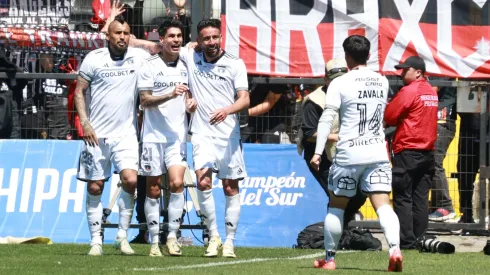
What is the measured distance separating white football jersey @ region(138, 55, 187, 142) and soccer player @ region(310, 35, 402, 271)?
91.4 inches

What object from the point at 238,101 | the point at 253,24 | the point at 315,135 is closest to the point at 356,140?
the point at 238,101

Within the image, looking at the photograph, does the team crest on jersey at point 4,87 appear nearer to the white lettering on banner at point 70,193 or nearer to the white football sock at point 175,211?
the white lettering on banner at point 70,193

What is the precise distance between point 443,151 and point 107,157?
553 centimetres

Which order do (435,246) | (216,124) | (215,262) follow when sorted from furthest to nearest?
(435,246) < (216,124) < (215,262)

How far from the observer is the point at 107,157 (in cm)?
1288

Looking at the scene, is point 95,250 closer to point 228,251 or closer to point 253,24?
point 228,251

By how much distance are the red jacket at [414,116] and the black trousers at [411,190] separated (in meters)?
0.12

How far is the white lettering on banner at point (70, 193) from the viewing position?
1617cm

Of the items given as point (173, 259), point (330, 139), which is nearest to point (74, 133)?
point (330, 139)

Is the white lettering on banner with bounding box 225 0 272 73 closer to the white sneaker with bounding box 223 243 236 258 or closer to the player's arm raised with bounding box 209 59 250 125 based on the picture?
the player's arm raised with bounding box 209 59 250 125

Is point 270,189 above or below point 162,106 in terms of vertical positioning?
below

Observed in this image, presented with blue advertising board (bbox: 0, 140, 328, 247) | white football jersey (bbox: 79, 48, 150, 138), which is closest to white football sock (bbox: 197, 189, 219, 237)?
white football jersey (bbox: 79, 48, 150, 138)

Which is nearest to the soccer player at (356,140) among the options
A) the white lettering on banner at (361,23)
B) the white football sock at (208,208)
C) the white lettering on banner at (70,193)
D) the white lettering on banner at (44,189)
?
the white football sock at (208,208)

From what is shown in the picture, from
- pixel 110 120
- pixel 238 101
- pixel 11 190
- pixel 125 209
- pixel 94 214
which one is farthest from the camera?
pixel 11 190
